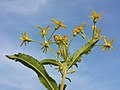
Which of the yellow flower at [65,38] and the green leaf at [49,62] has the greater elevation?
the yellow flower at [65,38]

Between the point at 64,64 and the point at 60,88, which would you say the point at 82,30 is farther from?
the point at 60,88

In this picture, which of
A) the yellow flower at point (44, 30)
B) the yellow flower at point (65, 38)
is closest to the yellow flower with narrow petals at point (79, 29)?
the yellow flower at point (65, 38)

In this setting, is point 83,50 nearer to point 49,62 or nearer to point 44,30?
point 49,62

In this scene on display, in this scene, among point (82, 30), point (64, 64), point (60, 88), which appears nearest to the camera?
point (60, 88)

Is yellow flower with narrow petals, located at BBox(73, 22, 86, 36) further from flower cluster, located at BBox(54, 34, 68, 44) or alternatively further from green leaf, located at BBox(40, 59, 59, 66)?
green leaf, located at BBox(40, 59, 59, 66)

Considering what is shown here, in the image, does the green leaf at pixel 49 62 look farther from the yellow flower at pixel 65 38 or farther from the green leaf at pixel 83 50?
the yellow flower at pixel 65 38

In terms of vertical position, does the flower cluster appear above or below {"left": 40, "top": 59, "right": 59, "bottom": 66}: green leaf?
above

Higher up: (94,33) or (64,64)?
(94,33)

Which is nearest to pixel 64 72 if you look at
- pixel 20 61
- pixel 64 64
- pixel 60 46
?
pixel 64 64

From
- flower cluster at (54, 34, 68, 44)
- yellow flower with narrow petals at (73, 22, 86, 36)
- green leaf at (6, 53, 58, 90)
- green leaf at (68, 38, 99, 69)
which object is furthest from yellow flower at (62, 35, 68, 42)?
green leaf at (6, 53, 58, 90)
